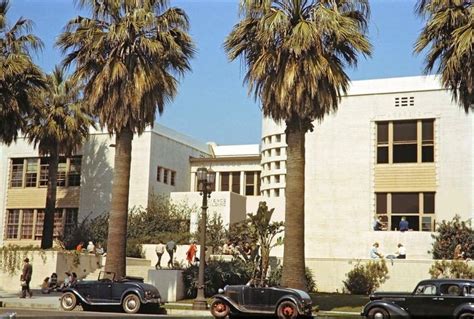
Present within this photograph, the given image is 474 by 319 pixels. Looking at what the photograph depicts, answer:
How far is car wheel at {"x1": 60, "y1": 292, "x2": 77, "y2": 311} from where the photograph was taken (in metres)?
22.6

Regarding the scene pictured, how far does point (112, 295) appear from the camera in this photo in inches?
870

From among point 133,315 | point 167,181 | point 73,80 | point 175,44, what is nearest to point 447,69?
point 175,44

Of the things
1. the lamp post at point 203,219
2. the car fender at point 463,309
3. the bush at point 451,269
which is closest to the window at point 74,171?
the lamp post at point 203,219

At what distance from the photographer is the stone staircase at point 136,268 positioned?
32219 mm

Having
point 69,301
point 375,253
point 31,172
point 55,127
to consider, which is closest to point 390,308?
point 69,301

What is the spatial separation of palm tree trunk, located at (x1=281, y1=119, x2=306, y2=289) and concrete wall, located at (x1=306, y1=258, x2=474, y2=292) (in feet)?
27.9

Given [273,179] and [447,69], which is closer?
[447,69]

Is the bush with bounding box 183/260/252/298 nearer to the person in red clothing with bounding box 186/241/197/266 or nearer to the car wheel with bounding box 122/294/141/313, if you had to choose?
the person in red clothing with bounding box 186/241/197/266

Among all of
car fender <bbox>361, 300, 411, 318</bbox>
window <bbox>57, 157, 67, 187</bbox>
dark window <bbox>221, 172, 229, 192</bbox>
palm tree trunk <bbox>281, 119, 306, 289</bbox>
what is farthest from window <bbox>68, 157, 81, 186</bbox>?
car fender <bbox>361, 300, 411, 318</bbox>

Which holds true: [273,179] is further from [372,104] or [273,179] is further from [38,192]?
[38,192]

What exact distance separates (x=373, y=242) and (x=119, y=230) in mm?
13386

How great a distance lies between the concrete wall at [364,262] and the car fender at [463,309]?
10.1 metres

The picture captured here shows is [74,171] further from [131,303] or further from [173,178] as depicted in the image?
[131,303]

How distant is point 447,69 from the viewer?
800 inches
